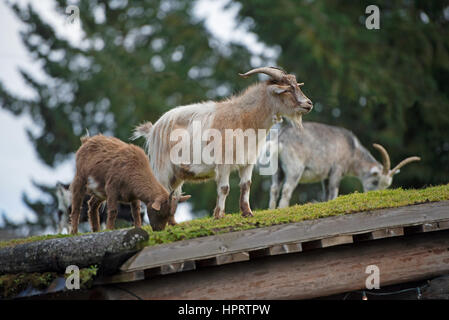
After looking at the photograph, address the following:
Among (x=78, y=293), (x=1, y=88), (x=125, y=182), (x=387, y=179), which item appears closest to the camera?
(x=78, y=293)

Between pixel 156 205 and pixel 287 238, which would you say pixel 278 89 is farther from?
pixel 287 238

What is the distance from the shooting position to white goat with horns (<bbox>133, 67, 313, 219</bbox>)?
8953 mm

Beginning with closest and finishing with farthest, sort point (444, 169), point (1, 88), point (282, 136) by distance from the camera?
point (282, 136)
point (444, 169)
point (1, 88)

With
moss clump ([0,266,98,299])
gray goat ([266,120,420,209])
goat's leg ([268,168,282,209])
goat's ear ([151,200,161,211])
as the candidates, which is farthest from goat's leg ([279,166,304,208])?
moss clump ([0,266,98,299])

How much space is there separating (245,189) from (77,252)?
3.06m

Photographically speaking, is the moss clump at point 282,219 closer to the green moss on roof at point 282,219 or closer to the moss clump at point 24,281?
the green moss on roof at point 282,219

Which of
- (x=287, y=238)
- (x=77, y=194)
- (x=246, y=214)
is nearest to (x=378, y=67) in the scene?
(x=246, y=214)

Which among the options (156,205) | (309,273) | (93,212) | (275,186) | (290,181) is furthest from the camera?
(275,186)

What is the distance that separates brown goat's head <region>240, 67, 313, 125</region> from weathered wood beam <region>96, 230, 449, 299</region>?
91.5 inches

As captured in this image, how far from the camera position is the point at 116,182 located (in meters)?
8.88

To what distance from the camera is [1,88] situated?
25359mm
